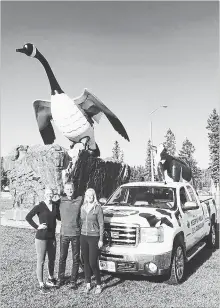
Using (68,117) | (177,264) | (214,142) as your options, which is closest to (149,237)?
(177,264)

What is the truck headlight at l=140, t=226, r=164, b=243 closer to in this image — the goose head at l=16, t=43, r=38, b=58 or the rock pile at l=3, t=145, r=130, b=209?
the rock pile at l=3, t=145, r=130, b=209

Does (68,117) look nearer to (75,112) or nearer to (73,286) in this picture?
(75,112)

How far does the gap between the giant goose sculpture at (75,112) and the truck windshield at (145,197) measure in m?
4.90

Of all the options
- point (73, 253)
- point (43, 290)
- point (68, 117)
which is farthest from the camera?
point (68, 117)

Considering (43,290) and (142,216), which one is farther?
(142,216)

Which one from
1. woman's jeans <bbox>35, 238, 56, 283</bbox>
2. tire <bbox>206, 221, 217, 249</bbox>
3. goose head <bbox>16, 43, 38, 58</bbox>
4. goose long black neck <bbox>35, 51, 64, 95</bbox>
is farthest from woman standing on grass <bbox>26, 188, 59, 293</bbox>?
goose head <bbox>16, 43, 38, 58</bbox>

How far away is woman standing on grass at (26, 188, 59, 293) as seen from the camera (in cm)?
516

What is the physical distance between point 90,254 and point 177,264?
57.6 inches

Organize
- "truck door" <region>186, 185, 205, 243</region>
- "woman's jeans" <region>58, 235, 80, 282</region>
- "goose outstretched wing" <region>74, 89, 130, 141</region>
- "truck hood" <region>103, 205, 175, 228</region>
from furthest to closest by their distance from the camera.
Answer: "goose outstretched wing" <region>74, 89, 130, 141</region>
"truck door" <region>186, 185, 205, 243</region>
"truck hood" <region>103, 205, 175, 228</region>
"woman's jeans" <region>58, 235, 80, 282</region>

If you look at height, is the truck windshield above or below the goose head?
below

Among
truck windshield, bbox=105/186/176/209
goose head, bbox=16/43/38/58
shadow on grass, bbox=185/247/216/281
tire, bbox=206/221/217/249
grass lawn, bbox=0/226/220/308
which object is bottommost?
shadow on grass, bbox=185/247/216/281

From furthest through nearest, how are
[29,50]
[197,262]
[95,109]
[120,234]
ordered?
[95,109], [29,50], [197,262], [120,234]

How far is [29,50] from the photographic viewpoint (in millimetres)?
12023

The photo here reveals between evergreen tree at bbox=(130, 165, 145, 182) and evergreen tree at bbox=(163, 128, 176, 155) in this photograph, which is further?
evergreen tree at bbox=(163, 128, 176, 155)
